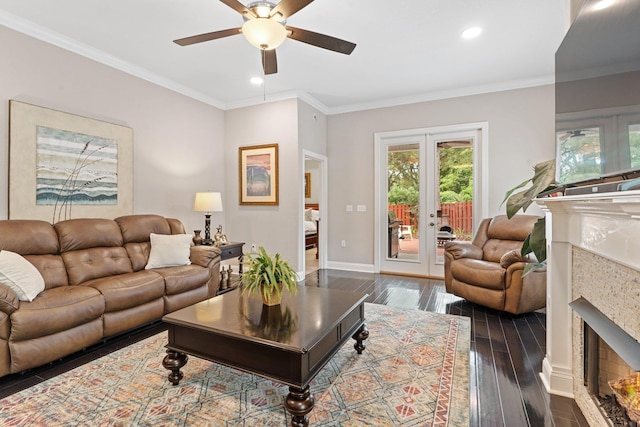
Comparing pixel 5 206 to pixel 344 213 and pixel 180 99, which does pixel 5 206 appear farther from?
pixel 344 213

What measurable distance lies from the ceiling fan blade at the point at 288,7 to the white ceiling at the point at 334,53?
2.37 feet

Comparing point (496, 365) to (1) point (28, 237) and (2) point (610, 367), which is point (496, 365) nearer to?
(2) point (610, 367)

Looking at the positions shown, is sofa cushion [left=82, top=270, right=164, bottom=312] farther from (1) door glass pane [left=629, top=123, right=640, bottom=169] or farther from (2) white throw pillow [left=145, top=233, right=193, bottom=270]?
(1) door glass pane [left=629, top=123, right=640, bottom=169]

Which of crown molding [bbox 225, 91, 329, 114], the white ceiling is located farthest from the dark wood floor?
crown molding [bbox 225, 91, 329, 114]

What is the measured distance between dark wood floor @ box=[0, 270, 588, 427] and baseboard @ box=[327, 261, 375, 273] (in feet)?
4.54

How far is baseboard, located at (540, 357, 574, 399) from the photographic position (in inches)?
74.7

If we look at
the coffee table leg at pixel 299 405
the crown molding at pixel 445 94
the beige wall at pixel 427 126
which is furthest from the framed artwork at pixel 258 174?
the coffee table leg at pixel 299 405

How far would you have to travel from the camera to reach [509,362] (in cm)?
230

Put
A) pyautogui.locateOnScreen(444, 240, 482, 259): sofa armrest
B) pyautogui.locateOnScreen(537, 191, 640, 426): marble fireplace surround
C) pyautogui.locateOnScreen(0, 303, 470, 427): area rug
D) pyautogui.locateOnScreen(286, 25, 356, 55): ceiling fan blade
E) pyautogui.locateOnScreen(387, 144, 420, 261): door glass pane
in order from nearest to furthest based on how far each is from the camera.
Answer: pyautogui.locateOnScreen(537, 191, 640, 426): marble fireplace surround → pyautogui.locateOnScreen(0, 303, 470, 427): area rug → pyautogui.locateOnScreen(286, 25, 356, 55): ceiling fan blade → pyautogui.locateOnScreen(444, 240, 482, 259): sofa armrest → pyautogui.locateOnScreen(387, 144, 420, 261): door glass pane

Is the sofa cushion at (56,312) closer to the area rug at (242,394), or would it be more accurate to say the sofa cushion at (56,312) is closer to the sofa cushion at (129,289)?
the sofa cushion at (129,289)

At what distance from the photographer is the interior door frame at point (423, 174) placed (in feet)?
15.1

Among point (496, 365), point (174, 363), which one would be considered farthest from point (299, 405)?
point (496, 365)

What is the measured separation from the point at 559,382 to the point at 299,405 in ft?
5.39

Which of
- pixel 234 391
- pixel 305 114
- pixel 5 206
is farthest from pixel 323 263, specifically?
pixel 5 206
